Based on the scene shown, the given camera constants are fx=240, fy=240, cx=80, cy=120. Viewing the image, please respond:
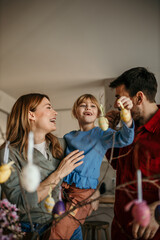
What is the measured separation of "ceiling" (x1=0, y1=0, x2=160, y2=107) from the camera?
1912mm

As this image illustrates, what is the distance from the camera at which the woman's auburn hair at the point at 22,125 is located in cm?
117

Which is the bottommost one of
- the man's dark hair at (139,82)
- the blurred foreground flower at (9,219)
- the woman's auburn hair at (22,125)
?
the blurred foreground flower at (9,219)

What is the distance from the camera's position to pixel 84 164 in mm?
1273

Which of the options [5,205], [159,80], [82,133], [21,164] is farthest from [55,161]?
[159,80]

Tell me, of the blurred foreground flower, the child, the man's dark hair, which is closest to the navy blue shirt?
the child

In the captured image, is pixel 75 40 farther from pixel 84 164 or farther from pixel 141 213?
pixel 141 213

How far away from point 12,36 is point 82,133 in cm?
144

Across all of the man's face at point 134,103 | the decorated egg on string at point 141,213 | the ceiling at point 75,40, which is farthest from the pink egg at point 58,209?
the ceiling at point 75,40

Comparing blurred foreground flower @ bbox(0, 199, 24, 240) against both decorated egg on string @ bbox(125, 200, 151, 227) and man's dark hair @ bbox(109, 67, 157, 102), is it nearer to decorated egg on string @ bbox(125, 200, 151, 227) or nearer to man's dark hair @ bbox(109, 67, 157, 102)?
decorated egg on string @ bbox(125, 200, 151, 227)

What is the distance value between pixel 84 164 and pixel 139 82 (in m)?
0.52

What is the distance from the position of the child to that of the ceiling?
0.93 m

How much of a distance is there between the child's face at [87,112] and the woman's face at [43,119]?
260 millimetres

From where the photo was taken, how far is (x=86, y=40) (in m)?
2.40

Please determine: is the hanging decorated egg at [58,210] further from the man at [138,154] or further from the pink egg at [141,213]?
the man at [138,154]
